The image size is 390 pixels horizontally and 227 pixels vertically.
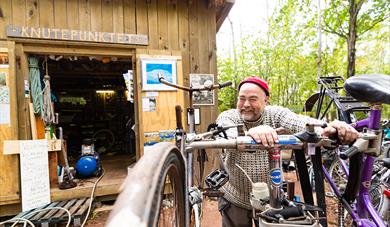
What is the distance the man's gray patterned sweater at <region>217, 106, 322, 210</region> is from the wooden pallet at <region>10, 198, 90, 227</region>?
7.90ft

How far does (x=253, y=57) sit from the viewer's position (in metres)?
9.66

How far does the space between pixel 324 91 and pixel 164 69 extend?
7.71 ft

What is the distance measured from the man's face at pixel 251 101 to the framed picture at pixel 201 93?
Result: 8.06 feet

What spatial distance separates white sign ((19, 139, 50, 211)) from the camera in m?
3.08

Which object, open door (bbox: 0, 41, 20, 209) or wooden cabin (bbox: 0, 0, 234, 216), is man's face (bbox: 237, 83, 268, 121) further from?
open door (bbox: 0, 41, 20, 209)

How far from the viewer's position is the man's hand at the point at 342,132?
0.93 metres

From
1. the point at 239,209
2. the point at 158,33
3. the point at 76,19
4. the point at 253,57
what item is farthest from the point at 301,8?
the point at 239,209

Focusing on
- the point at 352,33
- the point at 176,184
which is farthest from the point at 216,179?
the point at 352,33

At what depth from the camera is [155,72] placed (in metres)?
3.66

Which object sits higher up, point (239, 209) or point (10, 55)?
point (10, 55)

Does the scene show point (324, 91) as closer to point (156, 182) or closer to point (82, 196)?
point (156, 182)

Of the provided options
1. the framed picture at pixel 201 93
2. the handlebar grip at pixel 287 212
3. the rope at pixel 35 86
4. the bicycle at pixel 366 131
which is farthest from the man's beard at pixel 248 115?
the rope at pixel 35 86

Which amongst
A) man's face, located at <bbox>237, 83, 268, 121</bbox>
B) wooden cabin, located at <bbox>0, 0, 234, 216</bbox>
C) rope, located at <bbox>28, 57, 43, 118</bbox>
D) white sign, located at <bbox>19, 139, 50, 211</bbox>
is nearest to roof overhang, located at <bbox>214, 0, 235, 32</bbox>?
wooden cabin, located at <bbox>0, 0, 234, 216</bbox>

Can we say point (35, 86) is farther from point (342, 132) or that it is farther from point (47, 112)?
point (342, 132)
